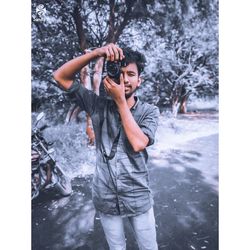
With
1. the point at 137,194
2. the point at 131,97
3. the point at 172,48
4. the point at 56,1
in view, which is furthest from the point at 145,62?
the point at 137,194

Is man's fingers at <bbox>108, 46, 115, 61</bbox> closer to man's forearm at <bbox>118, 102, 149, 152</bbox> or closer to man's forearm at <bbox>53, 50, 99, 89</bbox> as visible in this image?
man's forearm at <bbox>53, 50, 99, 89</bbox>

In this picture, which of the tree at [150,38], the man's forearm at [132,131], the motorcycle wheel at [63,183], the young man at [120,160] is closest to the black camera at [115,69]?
the young man at [120,160]

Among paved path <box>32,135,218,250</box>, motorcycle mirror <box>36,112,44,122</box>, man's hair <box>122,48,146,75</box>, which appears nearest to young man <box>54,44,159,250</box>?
man's hair <box>122,48,146,75</box>

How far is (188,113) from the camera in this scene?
1670 mm

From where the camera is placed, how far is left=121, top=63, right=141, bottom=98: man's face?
4.49 feet

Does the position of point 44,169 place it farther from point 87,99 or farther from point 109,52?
point 109,52

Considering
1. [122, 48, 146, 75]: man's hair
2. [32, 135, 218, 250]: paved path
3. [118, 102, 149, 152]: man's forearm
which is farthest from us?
[32, 135, 218, 250]: paved path

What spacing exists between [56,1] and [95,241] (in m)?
1.25

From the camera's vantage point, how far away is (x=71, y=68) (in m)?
1.32

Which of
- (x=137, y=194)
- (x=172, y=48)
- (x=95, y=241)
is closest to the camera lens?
(x=137, y=194)

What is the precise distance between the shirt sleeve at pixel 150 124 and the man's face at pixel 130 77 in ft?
0.43

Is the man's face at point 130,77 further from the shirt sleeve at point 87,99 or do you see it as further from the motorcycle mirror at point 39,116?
the motorcycle mirror at point 39,116

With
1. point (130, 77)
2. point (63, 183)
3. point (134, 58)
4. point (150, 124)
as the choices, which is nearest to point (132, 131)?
point (150, 124)
